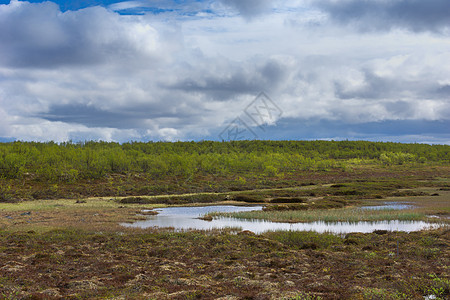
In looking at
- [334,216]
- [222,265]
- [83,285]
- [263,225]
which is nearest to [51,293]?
[83,285]

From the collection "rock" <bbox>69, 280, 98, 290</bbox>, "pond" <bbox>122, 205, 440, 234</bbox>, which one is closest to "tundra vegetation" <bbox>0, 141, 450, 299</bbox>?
"rock" <bbox>69, 280, 98, 290</bbox>

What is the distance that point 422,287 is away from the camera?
13586 mm

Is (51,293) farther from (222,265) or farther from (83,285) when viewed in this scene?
(222,265)

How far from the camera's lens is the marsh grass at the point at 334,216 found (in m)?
34.2

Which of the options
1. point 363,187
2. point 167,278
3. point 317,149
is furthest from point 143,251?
point 317,149

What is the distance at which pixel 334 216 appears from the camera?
35.6 metres

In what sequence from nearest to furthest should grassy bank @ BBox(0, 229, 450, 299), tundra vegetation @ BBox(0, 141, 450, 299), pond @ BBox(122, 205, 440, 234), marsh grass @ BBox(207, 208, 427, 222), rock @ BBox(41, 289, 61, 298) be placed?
rock @ BBox(41, 289, 61, 298) < grassy bank @ BBox(0, 229, 450, 299) < tundra vegetation @ BBox(0, 141, 450, 299) < pond @ BBox(122, 205, 440, 234) < marsh grass @ BBox(207, 208, 427, 222)

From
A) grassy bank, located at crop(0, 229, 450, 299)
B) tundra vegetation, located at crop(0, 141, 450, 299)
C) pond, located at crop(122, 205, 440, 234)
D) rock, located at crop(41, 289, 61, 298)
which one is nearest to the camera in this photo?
rock, located at crop(41, 289, 61, 298)

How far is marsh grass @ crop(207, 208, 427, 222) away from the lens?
1347 inches

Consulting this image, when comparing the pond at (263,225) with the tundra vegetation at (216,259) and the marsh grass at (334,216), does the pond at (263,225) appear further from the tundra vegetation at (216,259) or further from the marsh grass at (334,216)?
the tundra vegetation at (216,259)

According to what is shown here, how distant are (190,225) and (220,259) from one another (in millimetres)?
13910

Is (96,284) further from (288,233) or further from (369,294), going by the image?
(288,233)

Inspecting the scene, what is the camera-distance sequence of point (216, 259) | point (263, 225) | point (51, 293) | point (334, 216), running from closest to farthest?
point (51, 293), point (216, 259), point (263, 225), point (334, 216)

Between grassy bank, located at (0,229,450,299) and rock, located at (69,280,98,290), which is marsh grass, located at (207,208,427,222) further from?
rock, located at (69,280,98,290)
